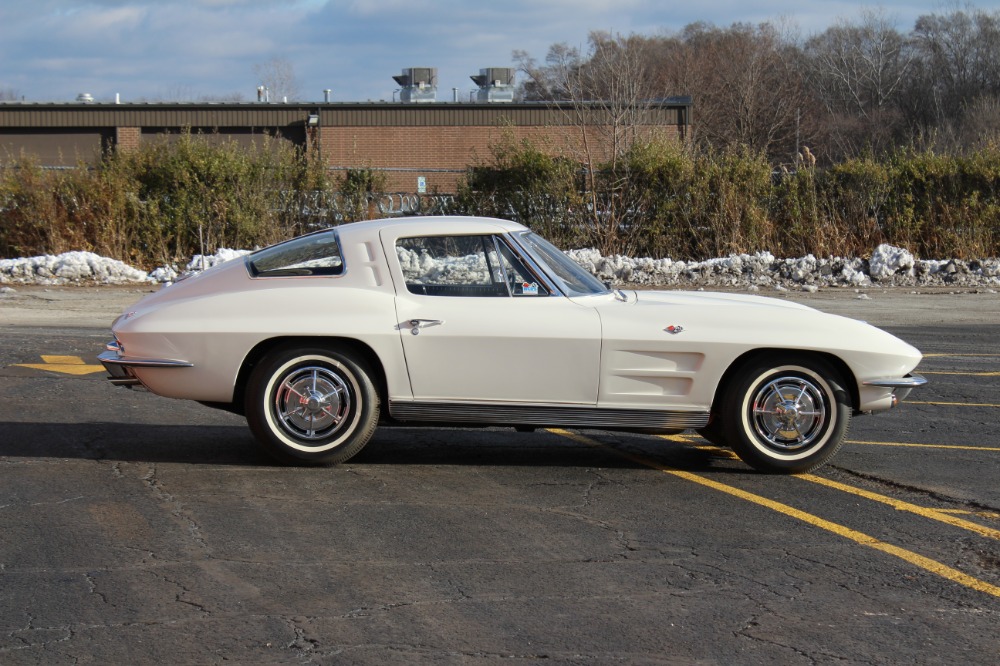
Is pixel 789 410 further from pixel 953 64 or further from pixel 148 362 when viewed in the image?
pixel 953 64

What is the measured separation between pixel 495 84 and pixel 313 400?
1704 inches

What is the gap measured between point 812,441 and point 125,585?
397cm

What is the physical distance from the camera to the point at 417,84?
48.8 metres

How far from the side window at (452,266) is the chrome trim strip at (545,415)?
2.23 feet

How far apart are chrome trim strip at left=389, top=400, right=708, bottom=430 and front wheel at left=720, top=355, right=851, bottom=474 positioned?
228mm

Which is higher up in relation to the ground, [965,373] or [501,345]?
[501,345]

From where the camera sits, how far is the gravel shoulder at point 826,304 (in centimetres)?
1631

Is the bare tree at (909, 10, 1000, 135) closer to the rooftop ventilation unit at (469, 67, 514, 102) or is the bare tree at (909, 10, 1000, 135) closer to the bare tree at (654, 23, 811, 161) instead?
the bare tree at (654, 23, 811, 161)

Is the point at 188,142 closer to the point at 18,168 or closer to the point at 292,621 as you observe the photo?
the point at 18,168

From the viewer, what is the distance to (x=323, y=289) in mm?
6875

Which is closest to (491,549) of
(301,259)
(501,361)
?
(501,361)

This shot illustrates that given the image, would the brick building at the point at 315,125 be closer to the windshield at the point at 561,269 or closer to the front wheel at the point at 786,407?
the windshield at the point at 561,269

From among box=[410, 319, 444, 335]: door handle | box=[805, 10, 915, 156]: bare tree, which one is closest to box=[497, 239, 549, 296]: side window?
box=[410, 319, 444, 335]: door handle

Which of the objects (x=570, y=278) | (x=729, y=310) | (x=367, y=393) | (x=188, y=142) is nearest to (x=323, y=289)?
(x=367, y=393)
